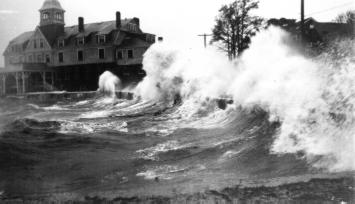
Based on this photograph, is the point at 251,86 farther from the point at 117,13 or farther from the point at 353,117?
the point at 117,13

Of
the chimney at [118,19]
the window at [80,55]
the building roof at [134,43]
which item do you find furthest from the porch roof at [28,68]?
the building roof at [134,43]

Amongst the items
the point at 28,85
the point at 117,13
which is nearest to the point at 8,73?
the point at 28,85

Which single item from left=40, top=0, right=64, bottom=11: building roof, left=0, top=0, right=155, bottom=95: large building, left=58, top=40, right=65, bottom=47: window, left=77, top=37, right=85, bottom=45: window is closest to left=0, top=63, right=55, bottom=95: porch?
left=0, top=0, right=155, bottom=95: large building

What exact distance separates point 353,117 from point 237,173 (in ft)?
8.76

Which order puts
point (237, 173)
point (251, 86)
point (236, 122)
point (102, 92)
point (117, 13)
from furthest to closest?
point (117, 13)
point (102, 92)
point (251, 86)
point (236, 122)
point (237, 173)

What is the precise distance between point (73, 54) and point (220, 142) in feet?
153

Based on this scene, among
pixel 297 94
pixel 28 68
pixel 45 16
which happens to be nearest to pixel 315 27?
pixel 45 16

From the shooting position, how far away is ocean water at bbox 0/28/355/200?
8.12 m

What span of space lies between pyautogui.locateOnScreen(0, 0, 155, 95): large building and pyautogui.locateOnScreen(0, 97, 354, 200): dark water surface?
33681 millimetres

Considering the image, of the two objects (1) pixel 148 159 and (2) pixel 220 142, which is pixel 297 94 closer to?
(2) pixel 220 142

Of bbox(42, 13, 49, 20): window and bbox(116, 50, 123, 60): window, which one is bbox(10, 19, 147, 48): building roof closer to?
bbox(116, 50, 123, 60): window

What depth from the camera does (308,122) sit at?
33.4ft

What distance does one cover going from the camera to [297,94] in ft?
38.8

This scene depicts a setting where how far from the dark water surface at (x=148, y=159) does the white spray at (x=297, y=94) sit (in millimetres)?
445
